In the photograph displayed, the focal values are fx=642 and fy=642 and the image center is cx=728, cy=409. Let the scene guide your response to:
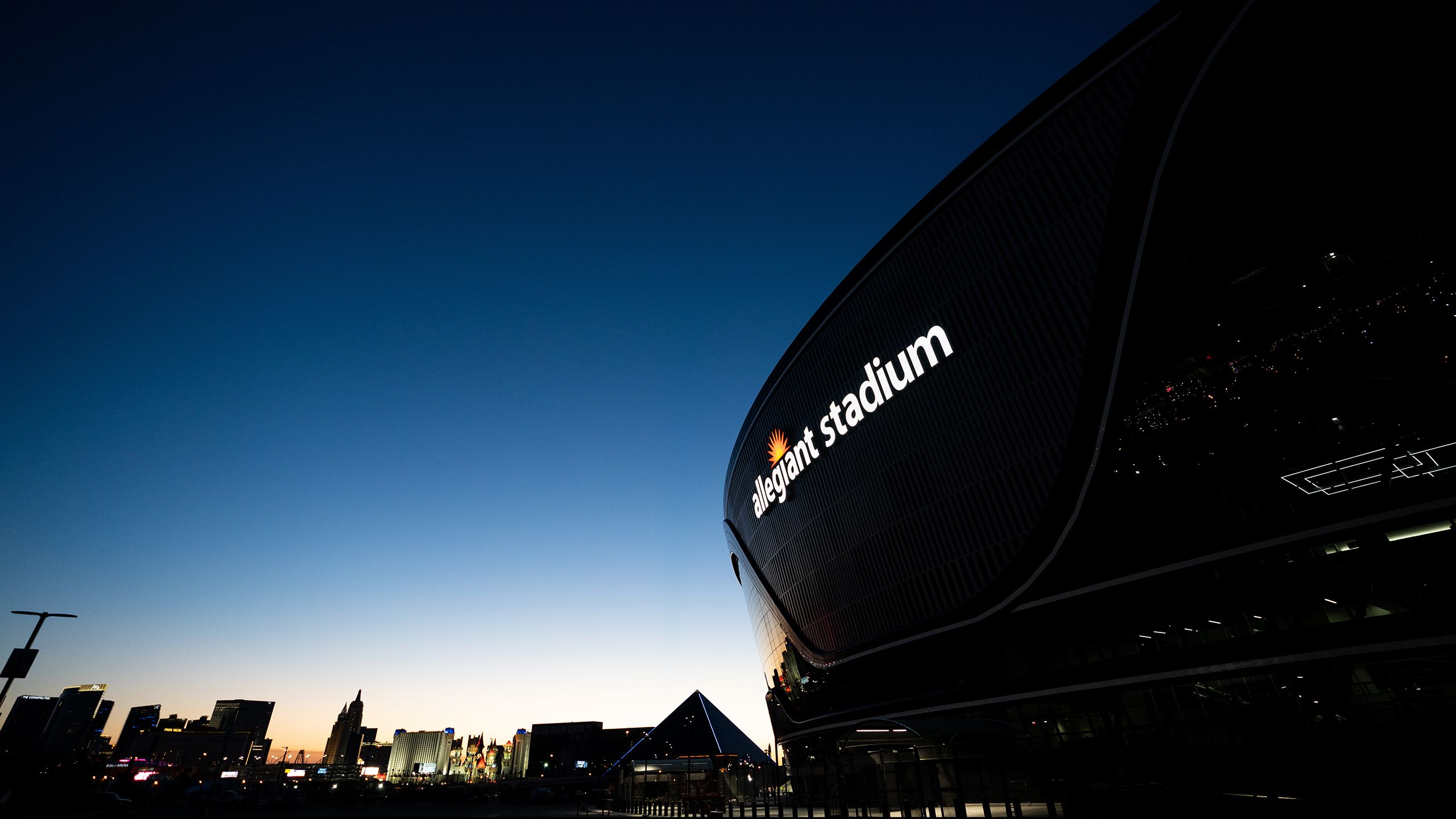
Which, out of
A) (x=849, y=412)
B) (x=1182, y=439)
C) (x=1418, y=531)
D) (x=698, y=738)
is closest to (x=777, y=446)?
(x=849, y=412)

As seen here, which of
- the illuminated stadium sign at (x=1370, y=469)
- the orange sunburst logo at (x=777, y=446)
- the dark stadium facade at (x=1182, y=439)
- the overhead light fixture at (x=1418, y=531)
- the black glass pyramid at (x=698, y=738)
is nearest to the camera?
the dark stadium facade at (x=1182, y=439)

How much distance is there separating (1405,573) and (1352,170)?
39.9ft

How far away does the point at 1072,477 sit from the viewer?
82.8 feet

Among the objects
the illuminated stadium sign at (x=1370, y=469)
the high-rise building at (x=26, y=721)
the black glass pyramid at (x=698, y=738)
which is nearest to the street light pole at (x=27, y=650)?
the illuminated stadium sign at (x=1370, y=469)

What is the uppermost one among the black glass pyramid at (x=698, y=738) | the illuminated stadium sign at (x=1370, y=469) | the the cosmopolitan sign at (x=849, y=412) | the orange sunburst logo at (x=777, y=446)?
the orange sunburst logo at (x=777, y=446)

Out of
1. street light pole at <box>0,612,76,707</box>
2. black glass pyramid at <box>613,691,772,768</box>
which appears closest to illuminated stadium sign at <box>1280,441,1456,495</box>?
→ street light pole at <box>0,612,76,707</box>

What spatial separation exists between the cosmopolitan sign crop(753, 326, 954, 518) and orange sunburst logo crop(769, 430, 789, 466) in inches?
1.5

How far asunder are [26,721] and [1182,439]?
213 metres

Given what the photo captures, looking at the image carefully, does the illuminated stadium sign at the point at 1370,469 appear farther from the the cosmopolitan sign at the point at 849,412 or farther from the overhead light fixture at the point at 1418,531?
the the cosmopolitan sign at the point at 849,412

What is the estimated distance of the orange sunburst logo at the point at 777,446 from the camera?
42344mm

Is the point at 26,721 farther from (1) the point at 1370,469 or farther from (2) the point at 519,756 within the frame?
(1) the point at 1370,469

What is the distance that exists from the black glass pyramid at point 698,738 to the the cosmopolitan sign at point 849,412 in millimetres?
38739

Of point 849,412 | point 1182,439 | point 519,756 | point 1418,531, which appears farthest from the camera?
point 519,756

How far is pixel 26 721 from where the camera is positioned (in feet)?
451
